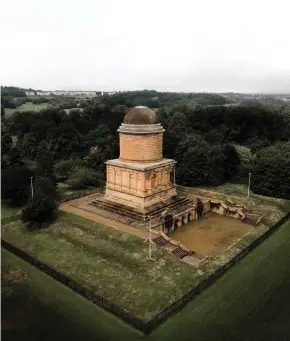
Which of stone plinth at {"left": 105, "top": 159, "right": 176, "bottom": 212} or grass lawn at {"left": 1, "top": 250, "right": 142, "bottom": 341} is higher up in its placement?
stone plinth at {"left": 105, "top": 159, "right": 176, "bottom": 212}

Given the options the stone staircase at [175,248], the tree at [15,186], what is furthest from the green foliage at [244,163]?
the tree at [15,186]

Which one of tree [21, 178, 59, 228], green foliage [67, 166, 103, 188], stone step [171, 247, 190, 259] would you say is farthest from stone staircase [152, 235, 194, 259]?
green foliage [67, 166, 103, 188]

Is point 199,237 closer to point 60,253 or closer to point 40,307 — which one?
point 60,253

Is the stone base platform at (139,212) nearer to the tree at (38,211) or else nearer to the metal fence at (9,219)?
the tree at (38,211)

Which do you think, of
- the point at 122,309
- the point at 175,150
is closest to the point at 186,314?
the point at 122,309

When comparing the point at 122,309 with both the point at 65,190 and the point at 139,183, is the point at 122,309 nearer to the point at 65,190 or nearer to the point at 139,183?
the point at 139,183

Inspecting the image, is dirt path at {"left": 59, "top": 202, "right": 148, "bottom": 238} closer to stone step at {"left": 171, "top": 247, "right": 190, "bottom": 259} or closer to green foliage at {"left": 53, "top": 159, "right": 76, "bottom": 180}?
stone step at {"left": 171, "top": 247, "right": 190, "bottom": 259}
